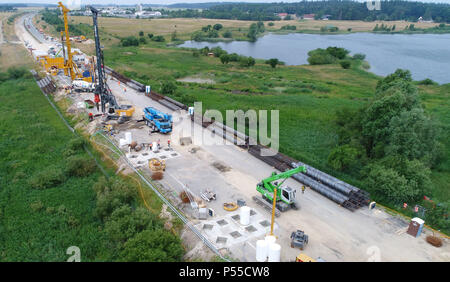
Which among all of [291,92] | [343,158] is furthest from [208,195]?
[291,92]

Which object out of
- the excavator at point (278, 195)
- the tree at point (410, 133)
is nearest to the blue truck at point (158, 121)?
the excavator at point (278, 195)

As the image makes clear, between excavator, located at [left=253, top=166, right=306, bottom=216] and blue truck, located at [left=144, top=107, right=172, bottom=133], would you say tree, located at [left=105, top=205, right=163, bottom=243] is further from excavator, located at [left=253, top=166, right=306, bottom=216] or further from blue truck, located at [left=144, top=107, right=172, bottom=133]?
blue truck, located at [left=144, top=107, right=172, bottom=133]

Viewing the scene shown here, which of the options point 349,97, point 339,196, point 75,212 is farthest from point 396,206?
point 349,97

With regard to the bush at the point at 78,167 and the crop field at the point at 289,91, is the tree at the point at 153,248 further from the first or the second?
the crop field at the point at 289,91

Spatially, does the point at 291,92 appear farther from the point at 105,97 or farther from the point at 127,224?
the point at 127,224

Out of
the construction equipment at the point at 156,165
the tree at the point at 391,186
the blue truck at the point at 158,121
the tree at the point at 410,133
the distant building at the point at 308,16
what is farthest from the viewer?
the distant building at the point at 308,16
